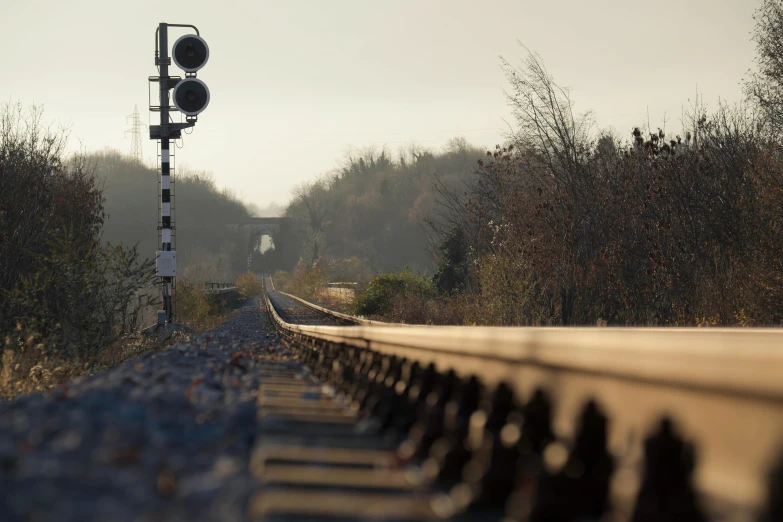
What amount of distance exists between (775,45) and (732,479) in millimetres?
19542

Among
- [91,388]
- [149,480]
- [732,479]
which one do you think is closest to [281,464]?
[149,480]

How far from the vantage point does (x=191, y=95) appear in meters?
21.7

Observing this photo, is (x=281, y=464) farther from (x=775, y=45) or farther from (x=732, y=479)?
(x=775, y=45)

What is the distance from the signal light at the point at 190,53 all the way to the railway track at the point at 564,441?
18502 mm

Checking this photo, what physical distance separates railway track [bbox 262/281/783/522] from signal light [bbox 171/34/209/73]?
60.7ft

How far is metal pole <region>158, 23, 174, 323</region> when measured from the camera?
21.1 metres

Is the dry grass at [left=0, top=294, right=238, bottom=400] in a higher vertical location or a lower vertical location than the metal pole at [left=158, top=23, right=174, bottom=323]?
lower

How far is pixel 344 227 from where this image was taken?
410ft

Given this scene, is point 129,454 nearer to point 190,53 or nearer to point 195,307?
point 190,53

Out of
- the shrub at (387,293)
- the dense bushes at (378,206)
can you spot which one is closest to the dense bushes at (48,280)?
the shrub at (387,293)

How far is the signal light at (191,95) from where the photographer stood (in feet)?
70.5

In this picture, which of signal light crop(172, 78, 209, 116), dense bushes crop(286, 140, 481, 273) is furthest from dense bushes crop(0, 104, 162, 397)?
dense bushes crop(286, 140, 481, 273)

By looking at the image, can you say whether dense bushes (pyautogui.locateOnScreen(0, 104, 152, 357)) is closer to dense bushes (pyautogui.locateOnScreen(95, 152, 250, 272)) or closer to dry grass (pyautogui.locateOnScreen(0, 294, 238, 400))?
dry grass (pyautogui.locateOnScreen(0, 294, 238, 400))

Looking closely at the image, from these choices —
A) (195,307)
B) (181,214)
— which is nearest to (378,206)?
(181,214)
